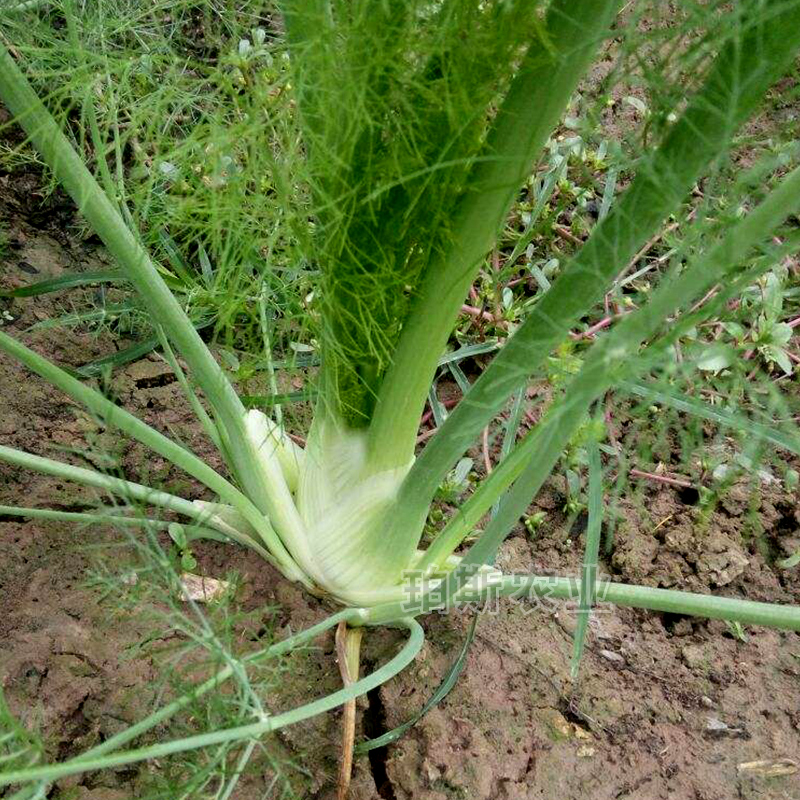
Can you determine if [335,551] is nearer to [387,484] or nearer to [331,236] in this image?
[387,484]

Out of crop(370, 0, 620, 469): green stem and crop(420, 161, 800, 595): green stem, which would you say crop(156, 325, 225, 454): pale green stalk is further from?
crop(420, 161, 800, 595): green stem

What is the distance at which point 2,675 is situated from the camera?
0.73 meters

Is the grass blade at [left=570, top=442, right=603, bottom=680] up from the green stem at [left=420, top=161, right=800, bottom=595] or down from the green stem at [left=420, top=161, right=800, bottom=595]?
down

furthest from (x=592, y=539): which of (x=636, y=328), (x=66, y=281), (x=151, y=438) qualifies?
(x=66, y=281)

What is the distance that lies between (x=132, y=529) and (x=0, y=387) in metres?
0.22

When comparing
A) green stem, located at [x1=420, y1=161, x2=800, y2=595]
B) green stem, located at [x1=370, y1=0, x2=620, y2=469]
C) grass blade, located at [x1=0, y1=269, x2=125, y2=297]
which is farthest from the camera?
grass blade, located at [x1=0, y1=269, x2=125, y2=297]

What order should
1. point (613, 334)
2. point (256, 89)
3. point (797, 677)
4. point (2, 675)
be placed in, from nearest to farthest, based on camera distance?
point (613, 334) < point (256, 89) < point (2, 675) < point (797, 677)

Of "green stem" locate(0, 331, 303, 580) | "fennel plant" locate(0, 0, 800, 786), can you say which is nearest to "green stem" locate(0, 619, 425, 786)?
"fennel plant" locate(0, 0, 800, 786)

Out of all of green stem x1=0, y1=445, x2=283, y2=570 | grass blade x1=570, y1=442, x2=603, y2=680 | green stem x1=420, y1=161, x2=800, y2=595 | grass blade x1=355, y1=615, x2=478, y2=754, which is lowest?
grass blade x1=355, y1=615, x2=478, y2=754

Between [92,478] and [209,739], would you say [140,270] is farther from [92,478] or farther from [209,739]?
[209,739]

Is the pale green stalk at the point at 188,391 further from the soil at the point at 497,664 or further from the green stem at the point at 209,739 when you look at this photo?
the green stem at the point at 209,739

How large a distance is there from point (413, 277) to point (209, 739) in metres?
0.37

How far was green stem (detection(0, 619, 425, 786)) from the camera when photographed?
0.45m

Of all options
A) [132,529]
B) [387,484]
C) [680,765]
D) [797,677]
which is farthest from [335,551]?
[797,677]
